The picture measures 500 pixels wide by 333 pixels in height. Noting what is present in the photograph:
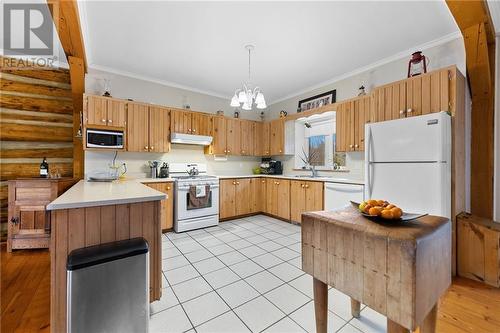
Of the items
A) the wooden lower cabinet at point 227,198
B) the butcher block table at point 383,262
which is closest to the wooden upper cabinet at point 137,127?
the wooden lower cabinet at point 227,198

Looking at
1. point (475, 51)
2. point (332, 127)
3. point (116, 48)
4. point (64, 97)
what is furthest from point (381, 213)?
point (64, 97)

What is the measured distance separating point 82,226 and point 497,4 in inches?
164

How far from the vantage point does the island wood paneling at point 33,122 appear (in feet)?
10.9

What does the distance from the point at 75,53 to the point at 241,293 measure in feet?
11.6

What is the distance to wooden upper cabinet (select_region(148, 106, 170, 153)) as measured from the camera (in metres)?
3.96

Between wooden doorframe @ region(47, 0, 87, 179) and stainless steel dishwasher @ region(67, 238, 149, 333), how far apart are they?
2.20 m

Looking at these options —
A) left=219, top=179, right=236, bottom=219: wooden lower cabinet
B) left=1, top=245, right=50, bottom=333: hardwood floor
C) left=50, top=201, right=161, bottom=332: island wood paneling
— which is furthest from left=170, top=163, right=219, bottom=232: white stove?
left=50, top=201, right=161, bottom=332: island wood paneling

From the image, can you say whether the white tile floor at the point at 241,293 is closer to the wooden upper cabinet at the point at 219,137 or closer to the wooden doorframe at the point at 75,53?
the wooden upper cabinet at the point at 219,137

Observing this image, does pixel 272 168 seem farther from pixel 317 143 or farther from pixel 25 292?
pixel 25 292

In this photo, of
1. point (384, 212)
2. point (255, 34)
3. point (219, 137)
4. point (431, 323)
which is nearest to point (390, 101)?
point (255, 34)

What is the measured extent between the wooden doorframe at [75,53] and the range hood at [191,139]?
1.41 metres

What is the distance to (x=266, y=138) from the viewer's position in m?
5.36

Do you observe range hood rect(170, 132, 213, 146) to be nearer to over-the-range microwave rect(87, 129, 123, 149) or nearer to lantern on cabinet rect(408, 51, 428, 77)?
over-the-range microwave rect(87, 129, 123, 149)

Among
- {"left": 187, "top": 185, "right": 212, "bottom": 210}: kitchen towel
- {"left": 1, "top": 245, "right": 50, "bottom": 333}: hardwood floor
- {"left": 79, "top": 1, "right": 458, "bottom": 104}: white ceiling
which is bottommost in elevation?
{"left": 1, "top": 245, "right": 50, "bottom": 333}: hardwood floor
